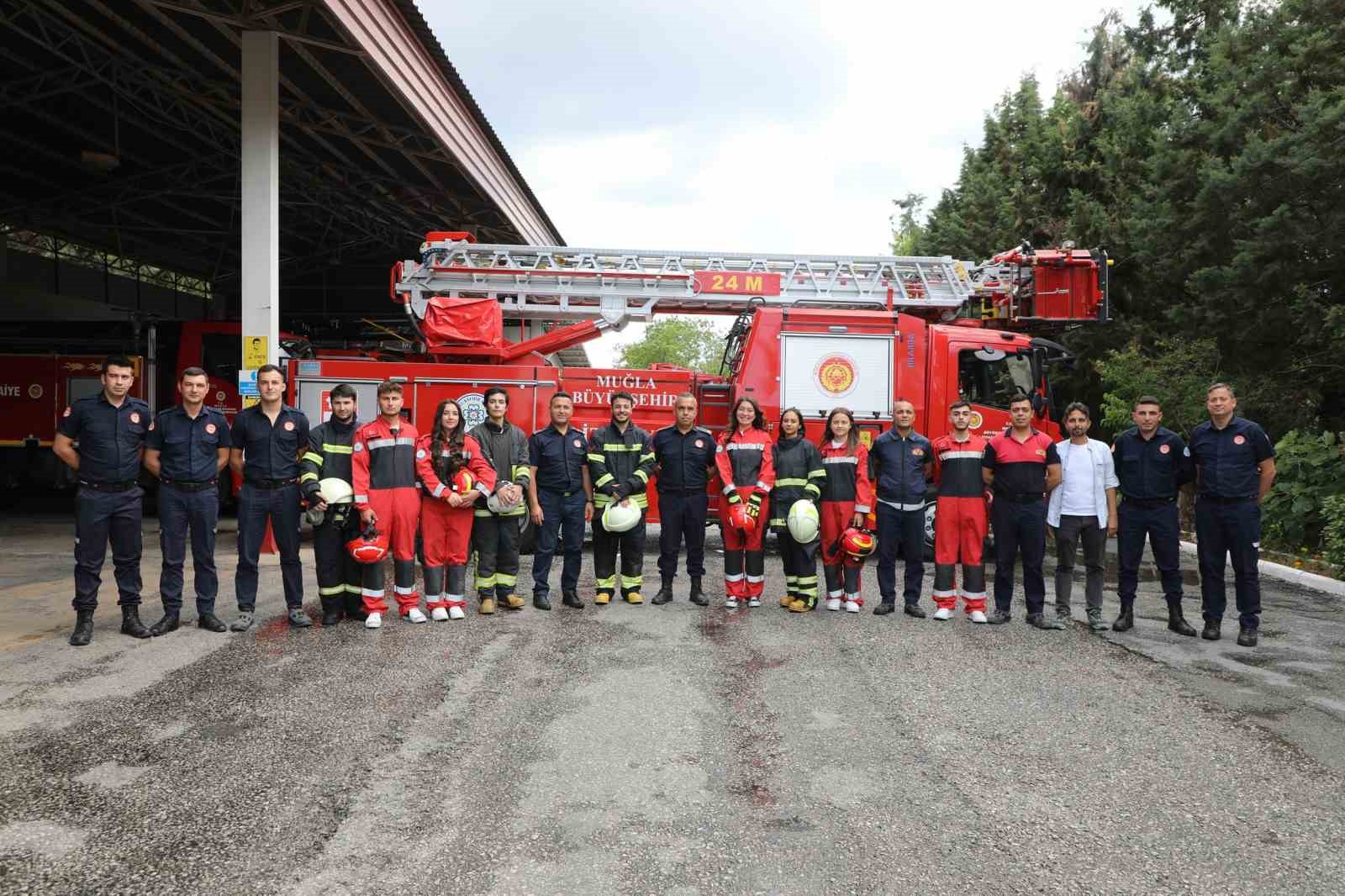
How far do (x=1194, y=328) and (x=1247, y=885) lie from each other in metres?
12.5

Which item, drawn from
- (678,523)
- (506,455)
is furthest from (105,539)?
(678,523)

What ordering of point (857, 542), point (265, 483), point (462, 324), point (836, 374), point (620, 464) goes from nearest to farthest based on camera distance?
1. point (265, 483)
2. point (857, 542)
3. point (620, 464)
4. point (836, 374)
5. point (462, 324)

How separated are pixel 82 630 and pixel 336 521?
1.63 m

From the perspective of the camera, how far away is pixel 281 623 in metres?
6.03

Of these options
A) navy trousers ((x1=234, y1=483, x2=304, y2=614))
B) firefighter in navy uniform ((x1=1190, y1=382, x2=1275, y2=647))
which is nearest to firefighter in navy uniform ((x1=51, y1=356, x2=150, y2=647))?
navy trousers ((x1=234, y1=483, x2=304, y2=614))

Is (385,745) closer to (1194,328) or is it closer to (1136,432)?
(1136,432)

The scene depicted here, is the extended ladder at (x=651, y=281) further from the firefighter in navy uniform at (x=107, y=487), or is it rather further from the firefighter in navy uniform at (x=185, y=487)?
the firefighter in navy uniform at (x=107, y=487)

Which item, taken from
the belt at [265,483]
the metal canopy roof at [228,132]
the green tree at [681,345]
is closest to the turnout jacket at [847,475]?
the belt at [265,483]

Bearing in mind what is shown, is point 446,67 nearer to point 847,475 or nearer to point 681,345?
point 847,475

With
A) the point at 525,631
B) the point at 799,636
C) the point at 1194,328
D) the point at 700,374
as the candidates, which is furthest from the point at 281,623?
the point at 1194,328

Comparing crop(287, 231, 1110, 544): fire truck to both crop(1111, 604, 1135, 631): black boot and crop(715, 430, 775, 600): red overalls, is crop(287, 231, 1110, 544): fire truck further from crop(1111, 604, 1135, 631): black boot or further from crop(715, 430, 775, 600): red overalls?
crop(1111, 604, 1135, 631): black boot

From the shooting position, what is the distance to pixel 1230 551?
6.04 m

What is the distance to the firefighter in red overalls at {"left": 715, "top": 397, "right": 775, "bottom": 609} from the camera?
671 centimetres

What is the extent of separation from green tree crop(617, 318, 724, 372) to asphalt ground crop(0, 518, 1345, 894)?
56493mm
